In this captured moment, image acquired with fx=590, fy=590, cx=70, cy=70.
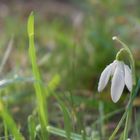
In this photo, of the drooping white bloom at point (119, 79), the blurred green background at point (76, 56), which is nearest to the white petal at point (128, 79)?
the drooping white bloom at point (119, 79)

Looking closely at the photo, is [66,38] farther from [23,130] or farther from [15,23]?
[23,130]

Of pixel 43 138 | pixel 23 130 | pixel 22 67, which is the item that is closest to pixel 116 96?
pixel 43 138

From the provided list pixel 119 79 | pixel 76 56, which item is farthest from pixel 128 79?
pixel 76 56

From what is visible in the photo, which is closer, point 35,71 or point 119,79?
point 119,79

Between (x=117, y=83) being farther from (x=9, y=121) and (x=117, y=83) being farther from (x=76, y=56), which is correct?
(x=76, y=56)

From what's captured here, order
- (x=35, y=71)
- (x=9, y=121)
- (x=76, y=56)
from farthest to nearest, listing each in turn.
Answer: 1. (x=76, y=56)
2. (x=35, y=71)
3. (x=9, y=121)

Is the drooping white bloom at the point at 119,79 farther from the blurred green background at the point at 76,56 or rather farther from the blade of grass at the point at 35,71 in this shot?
the blurred green background at the point at 76,56

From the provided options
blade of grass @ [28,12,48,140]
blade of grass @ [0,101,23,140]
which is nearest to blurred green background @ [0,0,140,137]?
blade of grass @ [28,12,48,140]

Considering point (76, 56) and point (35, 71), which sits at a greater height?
point (35, 71)
